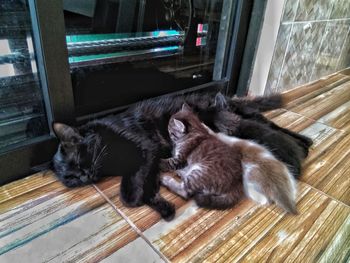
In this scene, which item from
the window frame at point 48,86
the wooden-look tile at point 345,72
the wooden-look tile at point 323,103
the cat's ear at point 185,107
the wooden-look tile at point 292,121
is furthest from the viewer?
the wooden-look tile at point 345,72

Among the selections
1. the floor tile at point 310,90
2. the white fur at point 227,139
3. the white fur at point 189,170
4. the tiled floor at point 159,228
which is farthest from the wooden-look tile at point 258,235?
the floor tile at point 310,90

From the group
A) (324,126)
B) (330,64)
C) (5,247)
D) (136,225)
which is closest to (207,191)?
(136,225)

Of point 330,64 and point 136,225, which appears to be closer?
point 136,225

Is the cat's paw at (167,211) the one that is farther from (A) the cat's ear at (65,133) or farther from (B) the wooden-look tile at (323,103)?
(B) the wooden-look tile at (323,103)

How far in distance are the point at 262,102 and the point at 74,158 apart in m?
0.94

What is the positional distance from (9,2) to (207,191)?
0.76 m

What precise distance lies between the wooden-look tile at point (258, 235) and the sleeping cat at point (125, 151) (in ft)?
0.24

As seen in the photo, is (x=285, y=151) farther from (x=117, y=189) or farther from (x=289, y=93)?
(x=289, y=93)

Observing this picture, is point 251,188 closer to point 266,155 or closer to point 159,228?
point 266,155

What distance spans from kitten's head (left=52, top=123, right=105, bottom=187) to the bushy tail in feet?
2.30

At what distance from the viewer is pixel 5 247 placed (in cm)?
64

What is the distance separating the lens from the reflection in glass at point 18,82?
0.74 meters

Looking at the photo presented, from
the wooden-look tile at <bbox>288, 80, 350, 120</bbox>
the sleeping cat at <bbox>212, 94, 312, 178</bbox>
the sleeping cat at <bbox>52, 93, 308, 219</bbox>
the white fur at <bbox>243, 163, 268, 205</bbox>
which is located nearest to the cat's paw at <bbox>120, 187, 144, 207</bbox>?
the sleeping cat at <bbox>52, 93, 308, 219</bbox>

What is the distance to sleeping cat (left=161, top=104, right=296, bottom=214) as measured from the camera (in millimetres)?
780
